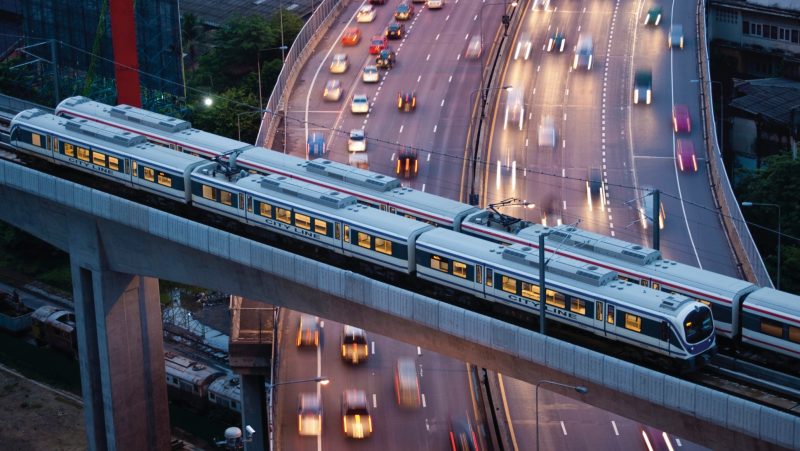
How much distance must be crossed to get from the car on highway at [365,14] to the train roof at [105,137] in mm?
59571

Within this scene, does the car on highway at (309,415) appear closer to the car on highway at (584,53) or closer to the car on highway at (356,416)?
the car on highway at (356,416)

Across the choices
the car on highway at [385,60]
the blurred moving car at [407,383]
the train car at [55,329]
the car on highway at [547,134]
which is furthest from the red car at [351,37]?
the blurred moving car at [407,383]

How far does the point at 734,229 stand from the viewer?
96000 millimetres

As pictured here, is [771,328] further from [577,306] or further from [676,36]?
[676,36]

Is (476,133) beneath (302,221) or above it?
beneath

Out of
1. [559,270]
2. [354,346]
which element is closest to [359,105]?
[354,346]

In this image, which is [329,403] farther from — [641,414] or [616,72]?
[616,72]

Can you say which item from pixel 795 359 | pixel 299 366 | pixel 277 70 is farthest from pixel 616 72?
pixel 795 359

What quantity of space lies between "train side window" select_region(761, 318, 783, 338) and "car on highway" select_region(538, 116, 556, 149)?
176ft

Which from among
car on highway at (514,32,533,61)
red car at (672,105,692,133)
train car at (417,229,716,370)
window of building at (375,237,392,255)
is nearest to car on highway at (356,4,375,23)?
car on highway at (514,32,533,61)

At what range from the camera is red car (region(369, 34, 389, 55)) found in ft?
442

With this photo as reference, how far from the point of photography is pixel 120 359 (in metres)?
84.0

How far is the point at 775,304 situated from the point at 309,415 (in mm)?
26958

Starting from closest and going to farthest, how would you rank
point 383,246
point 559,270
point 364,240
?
point 559,270 < point 383,246 < point 364,240
